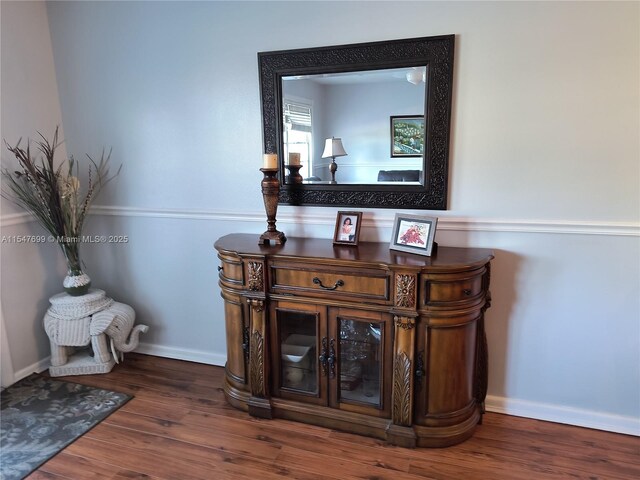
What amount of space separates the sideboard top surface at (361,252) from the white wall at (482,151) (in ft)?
0.42

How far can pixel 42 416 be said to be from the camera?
243 cm

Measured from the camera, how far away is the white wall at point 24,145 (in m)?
2.70

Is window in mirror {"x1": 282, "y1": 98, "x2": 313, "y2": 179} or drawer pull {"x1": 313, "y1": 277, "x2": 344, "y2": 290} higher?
window in mirror {"x1": 282, "y1": 98, "x2": 313, "y2": 179}

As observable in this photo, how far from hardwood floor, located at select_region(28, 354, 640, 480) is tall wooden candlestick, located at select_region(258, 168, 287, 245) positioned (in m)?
0.98

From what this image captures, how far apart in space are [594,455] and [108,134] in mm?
3303

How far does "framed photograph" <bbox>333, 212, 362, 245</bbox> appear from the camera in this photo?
2330 millimetres

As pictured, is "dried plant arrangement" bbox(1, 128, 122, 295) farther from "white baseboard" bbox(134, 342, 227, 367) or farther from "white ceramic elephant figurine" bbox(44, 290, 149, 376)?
"white baseboard" bbox(134, 342, 227, 367)

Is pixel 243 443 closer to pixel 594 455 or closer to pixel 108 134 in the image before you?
pixel 594 455

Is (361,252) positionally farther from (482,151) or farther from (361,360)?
(482,151)

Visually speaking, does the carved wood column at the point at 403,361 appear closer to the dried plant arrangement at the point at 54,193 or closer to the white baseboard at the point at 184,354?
the white baseboard at the point at 184,354

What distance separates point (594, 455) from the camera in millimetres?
2064

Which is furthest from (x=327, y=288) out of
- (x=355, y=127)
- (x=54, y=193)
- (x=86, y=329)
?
(x=54, y=193)

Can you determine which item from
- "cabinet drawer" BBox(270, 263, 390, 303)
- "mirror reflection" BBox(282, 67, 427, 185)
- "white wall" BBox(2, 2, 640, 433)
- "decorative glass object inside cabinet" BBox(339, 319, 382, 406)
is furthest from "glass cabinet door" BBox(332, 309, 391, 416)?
"mirror reflection" BBox(282, 67, 427, 185)

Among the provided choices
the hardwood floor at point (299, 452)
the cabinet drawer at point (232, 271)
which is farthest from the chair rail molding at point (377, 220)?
→ the hardwood floor at point (299, 452)
